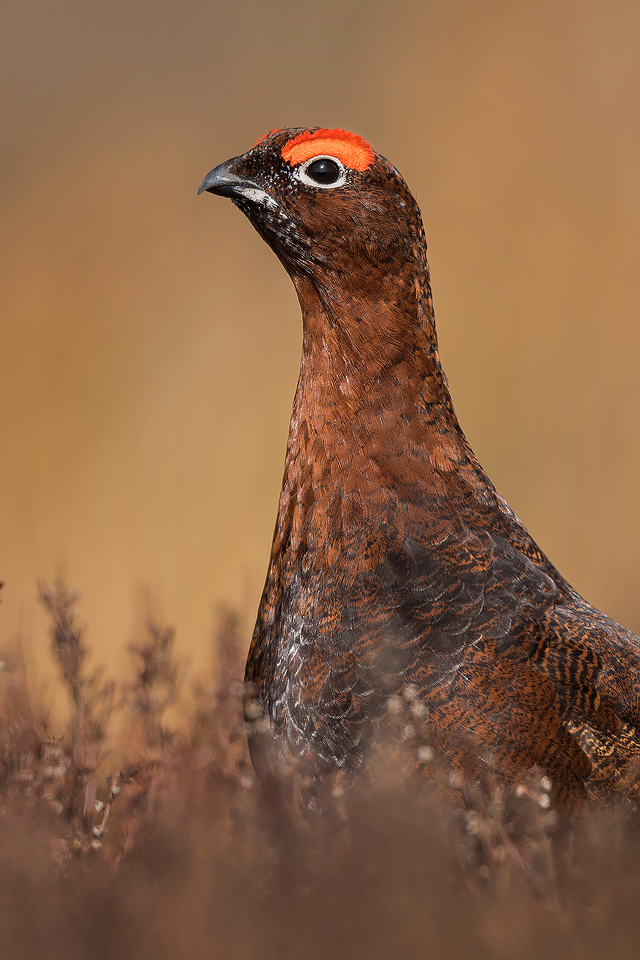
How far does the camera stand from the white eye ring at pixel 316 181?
2.64m

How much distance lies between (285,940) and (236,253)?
7.33m

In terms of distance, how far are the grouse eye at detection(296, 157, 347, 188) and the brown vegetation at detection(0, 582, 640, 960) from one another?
5.64 ft

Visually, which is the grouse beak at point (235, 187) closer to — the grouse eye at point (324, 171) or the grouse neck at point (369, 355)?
the grouse eye at point (324, 171)

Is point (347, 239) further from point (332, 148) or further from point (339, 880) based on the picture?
point (339, 880)

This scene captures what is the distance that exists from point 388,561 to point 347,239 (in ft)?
3.58

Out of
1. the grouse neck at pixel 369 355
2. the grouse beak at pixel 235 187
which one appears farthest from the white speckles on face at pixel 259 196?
the grouse neck at pixel 369 355

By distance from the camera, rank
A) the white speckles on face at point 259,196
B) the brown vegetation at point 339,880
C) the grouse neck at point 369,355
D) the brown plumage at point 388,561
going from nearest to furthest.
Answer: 1. the brown vegetation at point 339,880
2. the brown plumage at point 388,561
3. the grouse neck at point 369,355
4. the white speckles on face at point 259,196

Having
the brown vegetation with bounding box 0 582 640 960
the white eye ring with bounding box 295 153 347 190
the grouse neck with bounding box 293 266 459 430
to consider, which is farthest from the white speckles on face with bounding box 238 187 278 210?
the brown vegetation with bounding box 0 582 640 960

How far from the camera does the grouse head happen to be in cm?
261

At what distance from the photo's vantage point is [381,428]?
254 cm

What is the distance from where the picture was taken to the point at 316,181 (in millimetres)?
2656

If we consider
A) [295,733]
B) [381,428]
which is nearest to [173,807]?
[295,733]

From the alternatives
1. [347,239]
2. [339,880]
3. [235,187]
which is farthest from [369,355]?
[339,880]

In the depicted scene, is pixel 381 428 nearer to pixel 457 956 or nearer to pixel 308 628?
pixel 308 628
